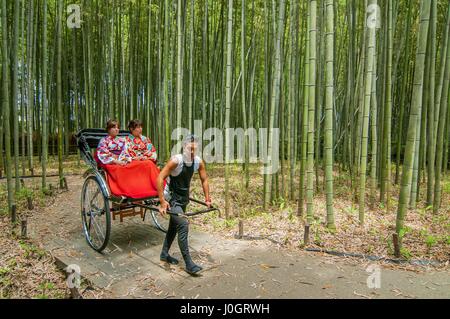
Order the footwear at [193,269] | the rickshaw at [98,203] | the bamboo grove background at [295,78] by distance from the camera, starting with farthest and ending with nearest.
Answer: the bamboo grove background at [295,78], the rickshaw at [98,203], the footwear at [193,269]

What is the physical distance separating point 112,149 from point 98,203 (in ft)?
1.73

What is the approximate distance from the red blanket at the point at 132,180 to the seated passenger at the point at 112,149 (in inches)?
3.5

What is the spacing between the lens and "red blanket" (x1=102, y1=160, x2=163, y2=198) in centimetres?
257

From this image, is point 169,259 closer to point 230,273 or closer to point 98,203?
point 230,273

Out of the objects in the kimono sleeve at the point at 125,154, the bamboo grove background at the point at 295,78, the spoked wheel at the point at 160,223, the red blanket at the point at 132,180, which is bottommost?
the spoked wheel at the point at 160,223

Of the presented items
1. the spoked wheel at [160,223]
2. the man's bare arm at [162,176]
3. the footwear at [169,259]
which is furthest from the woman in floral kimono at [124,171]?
the spoked wheel at [160,223]

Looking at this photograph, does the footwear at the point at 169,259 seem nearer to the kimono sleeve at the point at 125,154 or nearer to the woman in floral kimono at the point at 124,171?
the woman in floral kimono at the point at 124,171

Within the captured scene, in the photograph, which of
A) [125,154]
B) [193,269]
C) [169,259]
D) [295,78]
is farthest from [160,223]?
[295,78]

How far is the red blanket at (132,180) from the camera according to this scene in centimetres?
257

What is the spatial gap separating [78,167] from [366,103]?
6429 mm

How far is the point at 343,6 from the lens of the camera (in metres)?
6.32

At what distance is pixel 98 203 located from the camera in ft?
9.51

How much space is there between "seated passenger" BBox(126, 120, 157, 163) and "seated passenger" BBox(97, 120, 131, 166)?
6 centimetres
